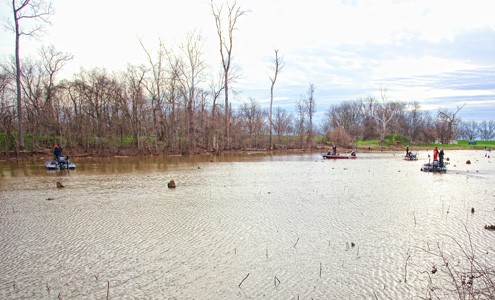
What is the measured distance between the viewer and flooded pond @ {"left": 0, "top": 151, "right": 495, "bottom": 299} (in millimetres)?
6457

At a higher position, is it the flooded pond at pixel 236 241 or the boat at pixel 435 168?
the boat at pixel 435 168

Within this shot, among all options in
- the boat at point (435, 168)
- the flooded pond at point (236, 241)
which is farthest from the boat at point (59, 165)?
the boat at point (435, 168)

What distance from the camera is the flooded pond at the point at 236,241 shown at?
646 cm

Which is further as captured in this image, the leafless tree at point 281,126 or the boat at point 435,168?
the leafless tree at point 281,126

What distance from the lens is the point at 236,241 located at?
9.00m

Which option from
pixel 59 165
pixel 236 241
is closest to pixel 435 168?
pixel 236 241

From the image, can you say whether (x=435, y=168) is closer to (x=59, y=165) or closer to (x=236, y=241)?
(x=236, y=241)

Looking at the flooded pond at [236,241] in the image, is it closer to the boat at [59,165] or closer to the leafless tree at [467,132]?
the boat at [59,165]

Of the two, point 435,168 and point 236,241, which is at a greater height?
point 435,168

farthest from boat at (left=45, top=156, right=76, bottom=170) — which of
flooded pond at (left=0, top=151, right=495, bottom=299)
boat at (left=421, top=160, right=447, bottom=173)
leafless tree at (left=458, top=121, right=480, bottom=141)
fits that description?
leafless tree at (left=458, top=121, right=480, bottom=141)

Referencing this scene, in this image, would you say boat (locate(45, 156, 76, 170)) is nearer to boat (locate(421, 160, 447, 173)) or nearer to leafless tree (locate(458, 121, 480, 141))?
boat (locate(421, 160, 447, 173))

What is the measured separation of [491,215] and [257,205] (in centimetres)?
743

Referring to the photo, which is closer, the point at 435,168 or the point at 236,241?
the point at 236,241

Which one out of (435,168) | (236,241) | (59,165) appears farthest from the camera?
(59,165)
